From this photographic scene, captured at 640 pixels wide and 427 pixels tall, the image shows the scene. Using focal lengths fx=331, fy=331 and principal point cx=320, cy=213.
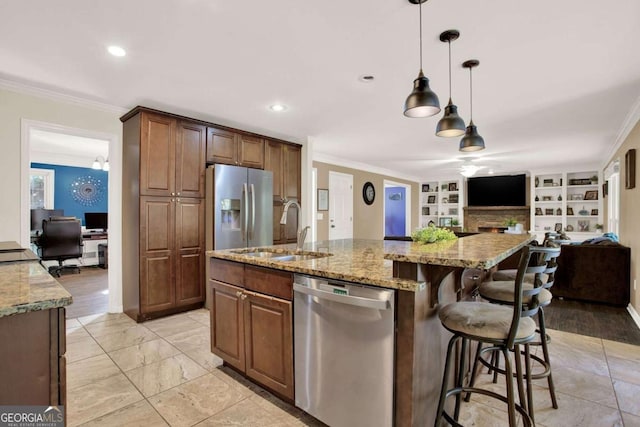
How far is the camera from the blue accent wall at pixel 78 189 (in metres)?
6.95

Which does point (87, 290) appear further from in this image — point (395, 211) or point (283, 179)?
point (395, 211)

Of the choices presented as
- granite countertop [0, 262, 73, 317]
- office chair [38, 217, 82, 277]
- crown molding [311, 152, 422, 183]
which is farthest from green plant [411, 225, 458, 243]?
office chair [38, 217, 82, 277]

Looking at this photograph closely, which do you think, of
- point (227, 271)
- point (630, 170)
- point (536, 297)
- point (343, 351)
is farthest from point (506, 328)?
point (630, 170)

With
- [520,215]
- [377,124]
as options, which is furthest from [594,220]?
[377,124]

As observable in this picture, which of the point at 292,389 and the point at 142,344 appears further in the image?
the point at 142,344

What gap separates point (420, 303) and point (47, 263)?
7.75m

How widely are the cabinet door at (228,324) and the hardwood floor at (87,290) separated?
147 cm

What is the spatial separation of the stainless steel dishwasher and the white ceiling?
5.21 ft

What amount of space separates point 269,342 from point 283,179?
3173 millimetres

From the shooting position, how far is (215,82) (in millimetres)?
2963

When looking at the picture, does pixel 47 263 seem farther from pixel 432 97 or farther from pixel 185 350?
pixel 432 97

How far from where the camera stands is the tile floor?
6.01ft

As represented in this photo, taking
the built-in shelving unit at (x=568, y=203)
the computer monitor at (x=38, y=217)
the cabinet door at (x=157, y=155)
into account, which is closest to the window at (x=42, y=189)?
the computer monitor at (x=38, y=217)

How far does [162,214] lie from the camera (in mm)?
3576
